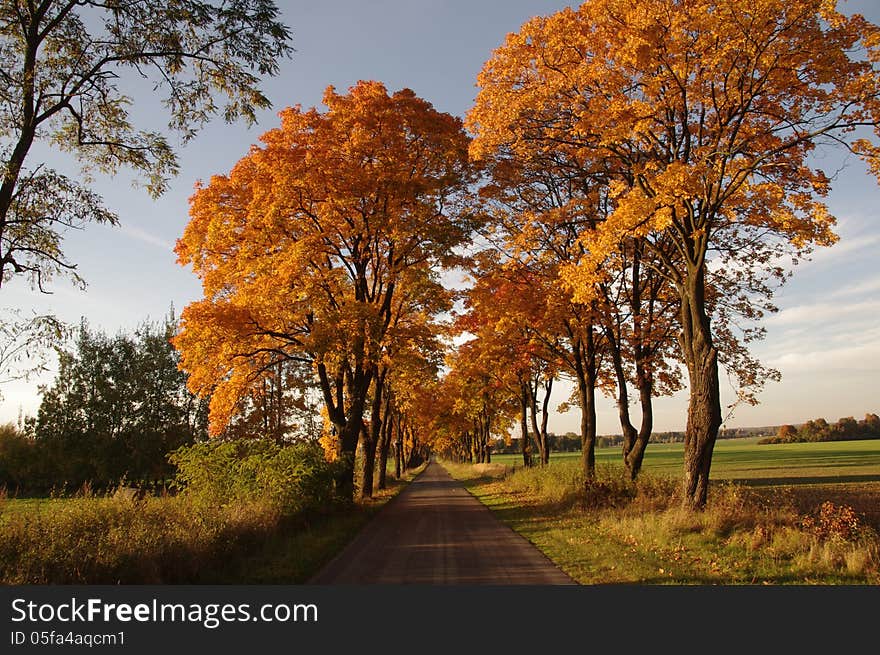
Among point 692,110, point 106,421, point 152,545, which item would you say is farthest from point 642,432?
point 106,421

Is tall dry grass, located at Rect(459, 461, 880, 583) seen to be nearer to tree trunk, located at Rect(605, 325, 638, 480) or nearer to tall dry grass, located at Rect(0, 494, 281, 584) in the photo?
tree trunk, located at Rect(605, 325, 638, 480)

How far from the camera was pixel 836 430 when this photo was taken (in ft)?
334

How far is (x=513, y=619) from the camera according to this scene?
22.5 feet

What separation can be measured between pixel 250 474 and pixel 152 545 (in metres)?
7.19

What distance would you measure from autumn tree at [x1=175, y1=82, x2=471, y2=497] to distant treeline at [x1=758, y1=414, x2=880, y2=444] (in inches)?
4365

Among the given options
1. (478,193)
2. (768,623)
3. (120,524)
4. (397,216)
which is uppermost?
(478,193)

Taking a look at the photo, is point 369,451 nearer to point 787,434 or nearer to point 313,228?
point 313,228

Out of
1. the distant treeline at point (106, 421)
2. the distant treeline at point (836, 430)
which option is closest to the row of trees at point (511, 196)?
the distant treeline at point (106, 421)

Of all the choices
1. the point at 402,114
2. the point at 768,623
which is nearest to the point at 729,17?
the point at 402,114

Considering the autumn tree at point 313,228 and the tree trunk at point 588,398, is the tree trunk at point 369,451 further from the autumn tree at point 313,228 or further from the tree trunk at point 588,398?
the tree trunk at point 588,398

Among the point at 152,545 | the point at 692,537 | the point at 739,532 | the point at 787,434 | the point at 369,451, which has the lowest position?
the point at 787,434

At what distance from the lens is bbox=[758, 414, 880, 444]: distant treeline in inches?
3991

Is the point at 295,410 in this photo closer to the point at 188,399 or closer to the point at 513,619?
the point at 188,399

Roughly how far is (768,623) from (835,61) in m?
11.9
